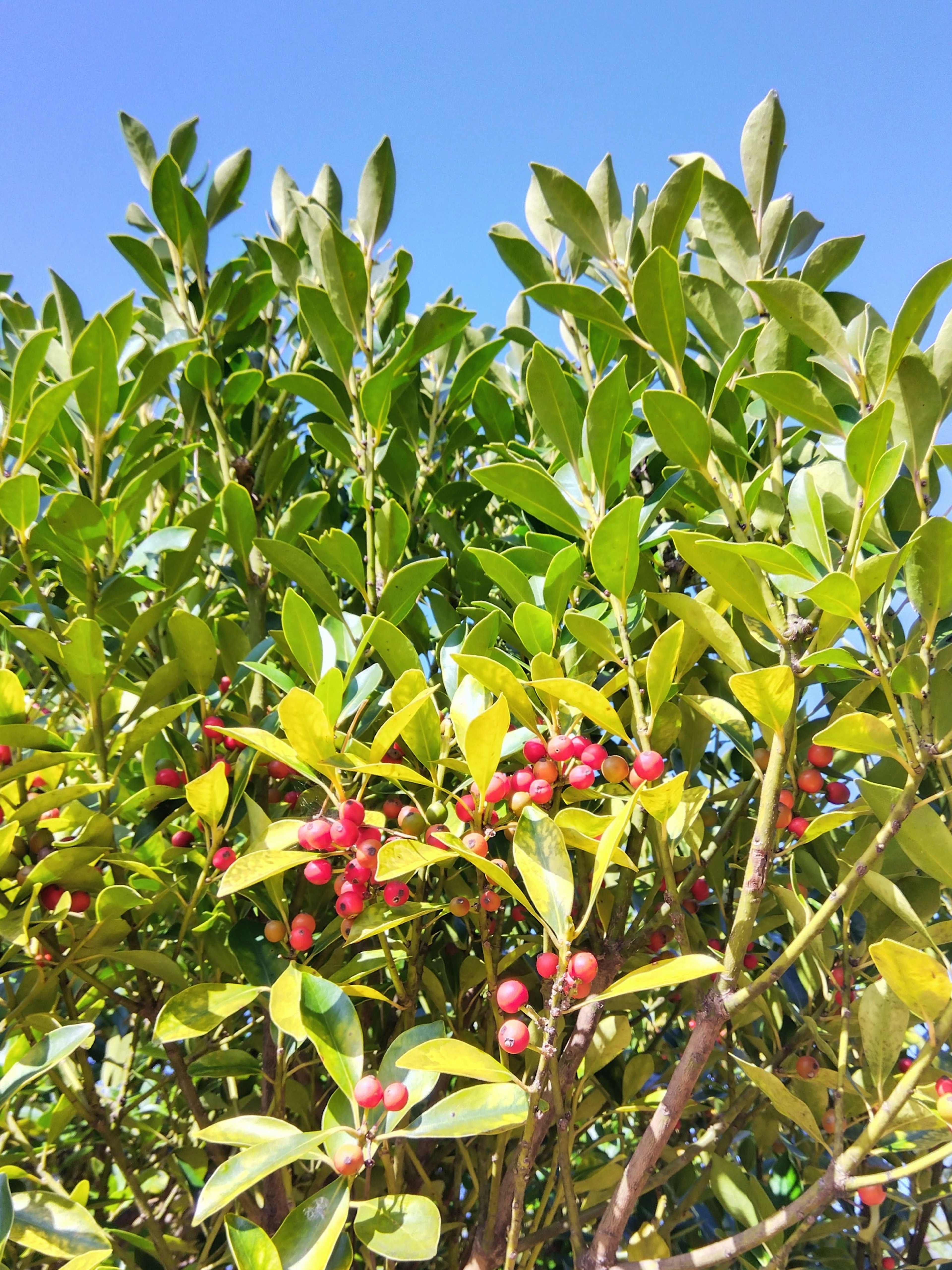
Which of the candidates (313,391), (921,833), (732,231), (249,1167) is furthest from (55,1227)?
(732,231)

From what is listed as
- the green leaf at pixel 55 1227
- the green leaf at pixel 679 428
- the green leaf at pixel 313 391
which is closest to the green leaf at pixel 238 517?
the green leaf at pixel 313 391

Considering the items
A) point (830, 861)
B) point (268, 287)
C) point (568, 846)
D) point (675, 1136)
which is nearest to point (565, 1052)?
point (568, 846)

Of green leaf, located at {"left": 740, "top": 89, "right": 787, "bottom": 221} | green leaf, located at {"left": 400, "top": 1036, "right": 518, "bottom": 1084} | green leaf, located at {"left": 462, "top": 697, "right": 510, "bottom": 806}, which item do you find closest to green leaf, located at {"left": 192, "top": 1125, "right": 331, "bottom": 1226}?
green leaf, located at {"left": 400, "top": 1036, "right": 518, "bottom": 1084}

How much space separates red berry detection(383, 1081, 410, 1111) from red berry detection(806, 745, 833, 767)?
26.5 inches

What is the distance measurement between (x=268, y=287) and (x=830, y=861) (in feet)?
4.42

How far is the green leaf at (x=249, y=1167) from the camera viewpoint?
720 millimetres

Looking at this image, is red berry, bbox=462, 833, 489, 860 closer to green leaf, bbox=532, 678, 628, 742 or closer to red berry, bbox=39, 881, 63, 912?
green leaf, bbox=532, 678, 628, 742

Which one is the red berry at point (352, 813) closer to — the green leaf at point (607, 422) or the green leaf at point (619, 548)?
the green leaf at point (619, 548)

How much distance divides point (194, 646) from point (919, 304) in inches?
36.0

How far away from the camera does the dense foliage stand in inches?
32.7

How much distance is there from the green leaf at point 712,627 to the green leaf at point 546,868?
26cm

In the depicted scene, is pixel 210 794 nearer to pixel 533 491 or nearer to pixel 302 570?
pixel 302 570

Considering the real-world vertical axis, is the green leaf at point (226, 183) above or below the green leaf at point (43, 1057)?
above

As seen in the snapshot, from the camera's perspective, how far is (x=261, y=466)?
4.88 ft
